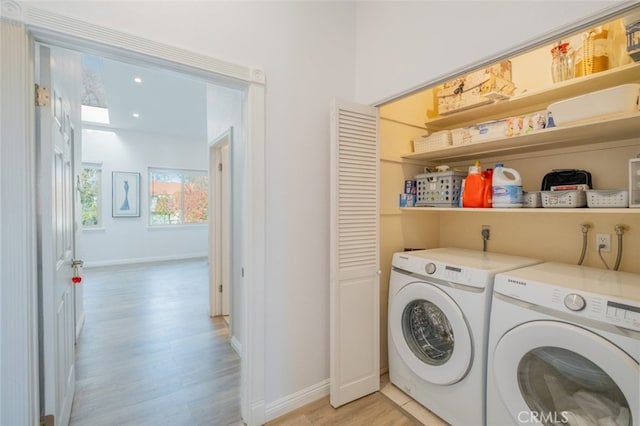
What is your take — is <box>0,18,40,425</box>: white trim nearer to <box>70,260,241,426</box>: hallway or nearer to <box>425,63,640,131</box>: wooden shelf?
<box>70,260,241,426</box>: hallway

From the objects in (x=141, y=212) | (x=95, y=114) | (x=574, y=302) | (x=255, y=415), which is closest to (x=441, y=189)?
(x=574, y=302)

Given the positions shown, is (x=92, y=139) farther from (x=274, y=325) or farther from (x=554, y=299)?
A: (x=554, y=299)

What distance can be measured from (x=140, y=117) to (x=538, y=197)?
20.8 feet

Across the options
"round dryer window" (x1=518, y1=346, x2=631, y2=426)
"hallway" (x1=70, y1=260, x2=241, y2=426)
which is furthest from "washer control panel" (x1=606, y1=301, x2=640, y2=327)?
"hallway" (x1=70, y1=260, x2=241, y2=426)

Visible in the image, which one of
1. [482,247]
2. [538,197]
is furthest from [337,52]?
[482,247]

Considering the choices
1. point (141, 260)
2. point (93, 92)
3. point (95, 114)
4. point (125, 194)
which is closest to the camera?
point (93, 92)

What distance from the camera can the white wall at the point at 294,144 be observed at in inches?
65.2

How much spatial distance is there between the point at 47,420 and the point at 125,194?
5.98 meters

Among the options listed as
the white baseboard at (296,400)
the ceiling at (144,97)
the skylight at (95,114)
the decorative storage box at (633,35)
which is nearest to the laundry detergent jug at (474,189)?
the decorative storage box at (633,35)

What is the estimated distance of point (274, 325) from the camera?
1.77 m

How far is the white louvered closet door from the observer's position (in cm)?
183

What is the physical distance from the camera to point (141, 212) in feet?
21.1

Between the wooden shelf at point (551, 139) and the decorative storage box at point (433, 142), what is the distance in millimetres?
39

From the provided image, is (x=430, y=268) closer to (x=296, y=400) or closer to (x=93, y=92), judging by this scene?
(x=296, y=400)
